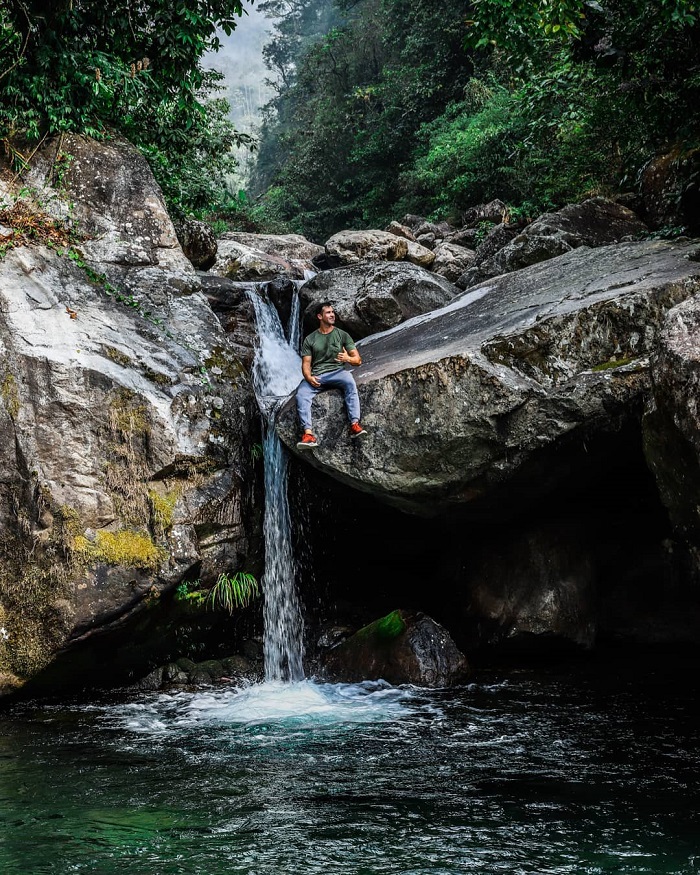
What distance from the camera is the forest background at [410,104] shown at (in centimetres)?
933

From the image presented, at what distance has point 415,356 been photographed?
8523 mm

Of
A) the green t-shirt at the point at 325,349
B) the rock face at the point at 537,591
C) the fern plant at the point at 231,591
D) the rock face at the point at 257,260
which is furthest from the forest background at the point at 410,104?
the fern plant at the point at 231,591

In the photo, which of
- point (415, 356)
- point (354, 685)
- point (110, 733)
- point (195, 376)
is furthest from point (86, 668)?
point (415, 356)

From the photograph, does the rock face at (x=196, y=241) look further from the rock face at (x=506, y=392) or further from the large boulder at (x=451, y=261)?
the rock face at (x=506, y=392)

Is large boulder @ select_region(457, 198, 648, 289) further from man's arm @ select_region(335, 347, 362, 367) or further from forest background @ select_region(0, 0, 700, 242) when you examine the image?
man's arm @ select_region(335, 347, 362, 367)

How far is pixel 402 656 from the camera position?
826cm

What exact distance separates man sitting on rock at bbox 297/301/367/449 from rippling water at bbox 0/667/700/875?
2960 millimetres

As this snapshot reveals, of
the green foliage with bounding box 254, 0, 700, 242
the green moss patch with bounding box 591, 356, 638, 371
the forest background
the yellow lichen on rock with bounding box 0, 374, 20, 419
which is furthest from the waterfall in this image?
the green foliage with bounding box 254, 0, 700, 242

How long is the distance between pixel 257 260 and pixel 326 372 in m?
9.64

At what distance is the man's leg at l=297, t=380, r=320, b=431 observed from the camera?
8423mm

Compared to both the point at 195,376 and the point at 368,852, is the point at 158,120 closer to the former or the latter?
the point at 195,376

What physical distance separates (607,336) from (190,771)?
17.8ft

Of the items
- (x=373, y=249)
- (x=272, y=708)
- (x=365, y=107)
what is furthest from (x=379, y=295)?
(x=365, y=107)

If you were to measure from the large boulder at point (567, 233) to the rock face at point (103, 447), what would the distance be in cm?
523
